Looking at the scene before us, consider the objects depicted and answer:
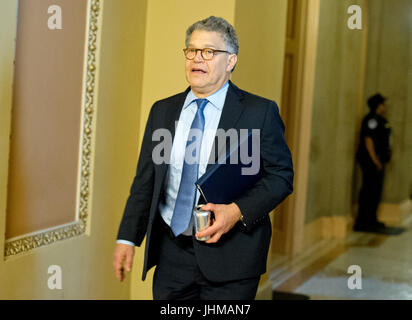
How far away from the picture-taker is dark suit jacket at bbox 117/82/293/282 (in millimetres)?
2238

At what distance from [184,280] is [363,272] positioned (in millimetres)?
4261

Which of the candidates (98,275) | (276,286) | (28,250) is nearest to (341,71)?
(276,286)

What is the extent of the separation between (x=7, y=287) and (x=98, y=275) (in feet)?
2.70

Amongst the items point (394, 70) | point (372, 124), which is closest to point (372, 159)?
point (372, 124)

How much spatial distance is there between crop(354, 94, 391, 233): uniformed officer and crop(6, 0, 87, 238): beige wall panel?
609 cm

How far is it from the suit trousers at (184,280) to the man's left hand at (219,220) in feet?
0.51

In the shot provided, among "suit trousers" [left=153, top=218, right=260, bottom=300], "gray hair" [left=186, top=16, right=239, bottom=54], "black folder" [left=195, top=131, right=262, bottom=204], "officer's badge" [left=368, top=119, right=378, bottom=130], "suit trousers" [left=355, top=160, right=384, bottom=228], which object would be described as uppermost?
"gray hair" [left=186, top=16, right=239, bottom=54]

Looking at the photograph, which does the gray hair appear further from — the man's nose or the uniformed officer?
the uniformed officer

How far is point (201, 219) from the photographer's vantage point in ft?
7.09

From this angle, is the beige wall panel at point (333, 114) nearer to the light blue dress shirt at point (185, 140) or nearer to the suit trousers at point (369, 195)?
the suit trousers at point (369, 195)

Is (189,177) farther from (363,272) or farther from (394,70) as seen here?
(394,70)

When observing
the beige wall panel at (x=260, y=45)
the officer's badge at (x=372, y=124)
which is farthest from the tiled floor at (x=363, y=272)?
the beige wall panel at (x=260, y=45)

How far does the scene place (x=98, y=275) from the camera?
12.1ft

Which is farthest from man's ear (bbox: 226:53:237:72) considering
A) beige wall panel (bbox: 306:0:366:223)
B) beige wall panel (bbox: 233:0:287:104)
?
beige wall panel (bbox: 306:0:366:223)
